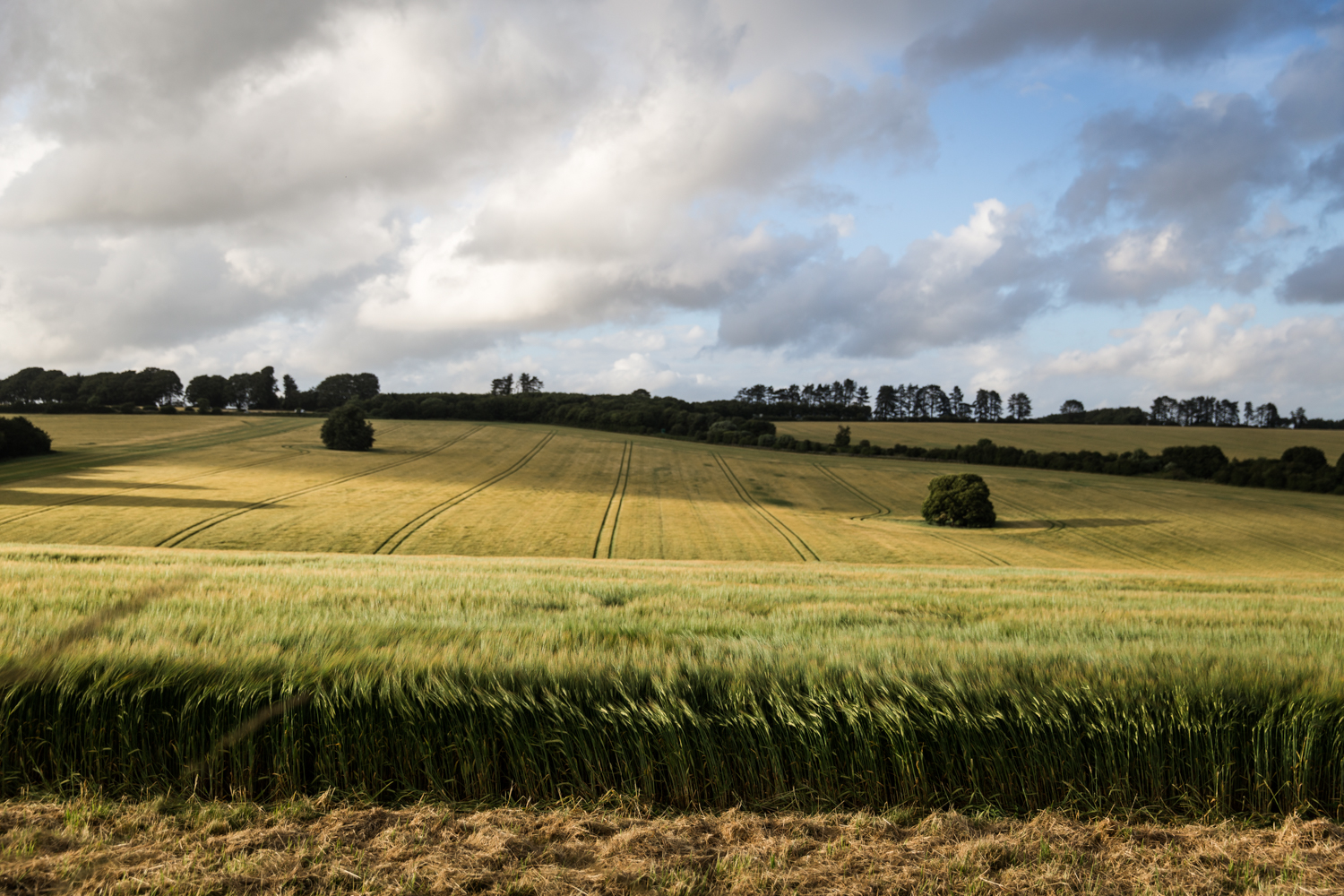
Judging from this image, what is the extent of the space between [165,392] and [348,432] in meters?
65.2

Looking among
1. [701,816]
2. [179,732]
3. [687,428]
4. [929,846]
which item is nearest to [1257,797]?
[929,846]

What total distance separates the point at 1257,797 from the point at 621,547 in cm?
3383

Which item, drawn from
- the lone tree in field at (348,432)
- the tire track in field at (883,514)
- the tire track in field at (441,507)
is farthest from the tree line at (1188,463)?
the lone tree in field at (348,432)

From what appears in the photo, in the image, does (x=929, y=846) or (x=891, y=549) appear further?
(x=891, y=549)

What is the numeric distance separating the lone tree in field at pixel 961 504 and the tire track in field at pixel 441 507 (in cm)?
3534

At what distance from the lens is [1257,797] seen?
3973 mm

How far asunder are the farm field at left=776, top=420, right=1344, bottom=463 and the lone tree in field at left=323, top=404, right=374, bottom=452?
60370 millimetres

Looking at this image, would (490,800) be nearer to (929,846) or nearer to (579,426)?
(929,846)

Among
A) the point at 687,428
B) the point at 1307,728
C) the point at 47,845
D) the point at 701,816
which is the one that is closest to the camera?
the point at 47,845

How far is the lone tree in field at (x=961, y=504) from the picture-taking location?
4922 centimetres

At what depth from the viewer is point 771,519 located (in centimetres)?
4728

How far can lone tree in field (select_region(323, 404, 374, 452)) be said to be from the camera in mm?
74562

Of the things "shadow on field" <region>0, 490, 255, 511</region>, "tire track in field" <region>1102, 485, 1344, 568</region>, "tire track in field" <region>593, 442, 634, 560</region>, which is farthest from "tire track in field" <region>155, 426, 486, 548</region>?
"tire track in field" <region>1102, 485, 1344, 568</region>

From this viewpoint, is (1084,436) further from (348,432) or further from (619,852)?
(619,852)
